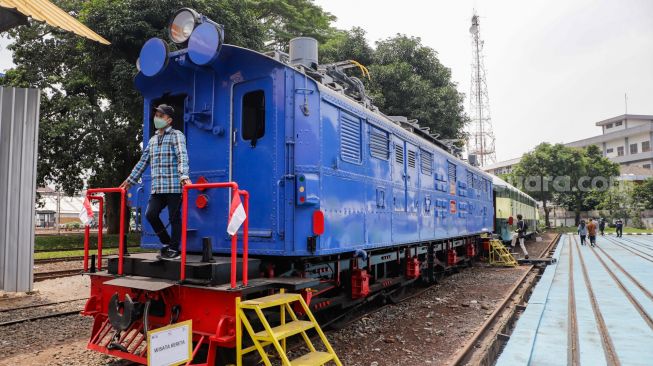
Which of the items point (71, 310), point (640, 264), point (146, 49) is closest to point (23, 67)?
point (71, 310)

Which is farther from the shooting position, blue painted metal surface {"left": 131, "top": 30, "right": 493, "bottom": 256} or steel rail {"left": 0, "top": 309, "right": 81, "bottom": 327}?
steel rail {"left": 0, "top": 309, "right": 81, "bottom": 327}

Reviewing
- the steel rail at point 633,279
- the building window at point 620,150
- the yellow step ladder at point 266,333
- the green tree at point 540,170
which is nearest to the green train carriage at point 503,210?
the steel rail at point 633,279

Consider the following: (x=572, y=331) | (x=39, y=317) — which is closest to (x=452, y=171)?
(x=572, y=331)

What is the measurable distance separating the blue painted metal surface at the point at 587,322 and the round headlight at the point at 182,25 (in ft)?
16.9

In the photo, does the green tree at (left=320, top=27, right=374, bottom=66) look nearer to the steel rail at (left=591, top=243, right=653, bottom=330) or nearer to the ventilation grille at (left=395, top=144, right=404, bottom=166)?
the steel rail at (left=591, top=243, right=653, bottom=330)

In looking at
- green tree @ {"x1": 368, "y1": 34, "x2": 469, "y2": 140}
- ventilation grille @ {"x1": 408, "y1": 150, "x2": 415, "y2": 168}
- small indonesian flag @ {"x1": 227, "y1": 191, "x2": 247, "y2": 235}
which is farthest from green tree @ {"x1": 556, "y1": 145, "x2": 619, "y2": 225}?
small indonesian flag @ {"x1": 227, "y1": 191, "x2": 247, "y2": 235}

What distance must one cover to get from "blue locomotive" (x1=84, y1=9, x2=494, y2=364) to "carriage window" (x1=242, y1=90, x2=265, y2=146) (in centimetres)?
1

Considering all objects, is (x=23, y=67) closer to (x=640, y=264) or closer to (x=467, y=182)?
(x=467, y=182)

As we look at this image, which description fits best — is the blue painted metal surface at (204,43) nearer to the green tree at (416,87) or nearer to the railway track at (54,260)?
the railway track at (54,260)

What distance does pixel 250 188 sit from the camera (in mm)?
5094

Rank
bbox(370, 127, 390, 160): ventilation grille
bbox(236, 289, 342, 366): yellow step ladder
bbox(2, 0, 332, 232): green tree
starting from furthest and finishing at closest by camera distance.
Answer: bbox(2, 0, 332, 232): green tree → bbox(370, 127, 390, 160): ventilation grille → bbox(236, 289, 342, 366): yellow step ladder

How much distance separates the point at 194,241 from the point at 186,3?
11644 mm

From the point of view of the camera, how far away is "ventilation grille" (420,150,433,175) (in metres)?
9.02

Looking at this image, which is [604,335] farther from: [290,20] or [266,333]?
[290,20]
